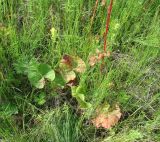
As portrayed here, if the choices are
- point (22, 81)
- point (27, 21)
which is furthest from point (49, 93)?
point (27, 21)

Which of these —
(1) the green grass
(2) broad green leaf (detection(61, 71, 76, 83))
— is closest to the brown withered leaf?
(1) the green grass

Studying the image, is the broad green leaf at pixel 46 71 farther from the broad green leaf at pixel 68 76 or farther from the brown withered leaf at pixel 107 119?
the brown withered leaf at pixel 107 119

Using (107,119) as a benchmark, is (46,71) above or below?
above

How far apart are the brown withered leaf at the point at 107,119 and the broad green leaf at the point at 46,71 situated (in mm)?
296

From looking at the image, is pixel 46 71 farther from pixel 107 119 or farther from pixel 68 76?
pixel 107 119

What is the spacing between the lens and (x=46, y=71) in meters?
1.73

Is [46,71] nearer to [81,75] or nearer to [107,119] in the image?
[81,75]

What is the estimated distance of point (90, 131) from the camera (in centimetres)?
169

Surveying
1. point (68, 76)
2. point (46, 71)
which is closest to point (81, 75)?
point (68, 76)

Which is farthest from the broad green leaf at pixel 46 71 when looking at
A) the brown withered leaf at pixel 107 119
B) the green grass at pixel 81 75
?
the brown withered leaf at pixel 107 119

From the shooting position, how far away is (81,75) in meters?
1.74

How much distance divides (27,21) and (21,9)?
10 centimetres

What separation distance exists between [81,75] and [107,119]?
25 centimetres

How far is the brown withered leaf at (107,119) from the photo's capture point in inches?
64.6
